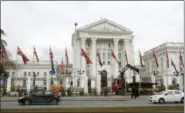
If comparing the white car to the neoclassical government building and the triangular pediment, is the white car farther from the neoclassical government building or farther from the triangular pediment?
the triangular pediment

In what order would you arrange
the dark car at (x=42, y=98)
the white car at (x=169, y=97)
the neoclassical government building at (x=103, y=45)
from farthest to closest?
the neoclassical government building at (x=103, y=45)
the white car at (x=169, y=97)
the dark car at (x=42, y=98)

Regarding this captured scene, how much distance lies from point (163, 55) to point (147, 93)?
158 ft

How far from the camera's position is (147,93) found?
52.3 m

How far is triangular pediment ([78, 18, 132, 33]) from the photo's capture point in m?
87.9

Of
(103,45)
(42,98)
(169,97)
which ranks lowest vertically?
(169,97)

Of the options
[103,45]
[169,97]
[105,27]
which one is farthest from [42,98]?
[103,45]

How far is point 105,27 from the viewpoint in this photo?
89750mm

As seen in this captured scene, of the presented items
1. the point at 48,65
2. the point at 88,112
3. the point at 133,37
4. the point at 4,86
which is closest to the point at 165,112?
the point at 88,112

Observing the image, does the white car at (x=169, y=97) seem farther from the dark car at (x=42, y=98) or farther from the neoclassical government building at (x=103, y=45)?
the neoclassical government building at (x=103, y=45)

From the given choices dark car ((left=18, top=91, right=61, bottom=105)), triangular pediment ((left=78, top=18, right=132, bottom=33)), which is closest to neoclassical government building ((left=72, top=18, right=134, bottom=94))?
triangular pediment ((left=78, top=18, right=132, bottom=33))

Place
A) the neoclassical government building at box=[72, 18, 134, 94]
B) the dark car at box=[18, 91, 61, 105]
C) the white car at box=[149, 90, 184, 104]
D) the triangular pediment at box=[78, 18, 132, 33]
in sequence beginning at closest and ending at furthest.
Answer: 1. the dark car at box=[18, 91, 61, 105]
2. the white car at box=[149, 90, 184, 104]
3. the neoclassical government building at box=[72, 18, 134, 94]
4. the triangular pediment at box=[78, 18, 132, 33]

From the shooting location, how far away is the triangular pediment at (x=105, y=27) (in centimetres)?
8788

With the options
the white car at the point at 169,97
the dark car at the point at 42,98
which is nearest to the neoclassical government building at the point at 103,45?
the white car at the point at 169,97

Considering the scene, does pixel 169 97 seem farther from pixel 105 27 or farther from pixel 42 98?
pixel 105 27
